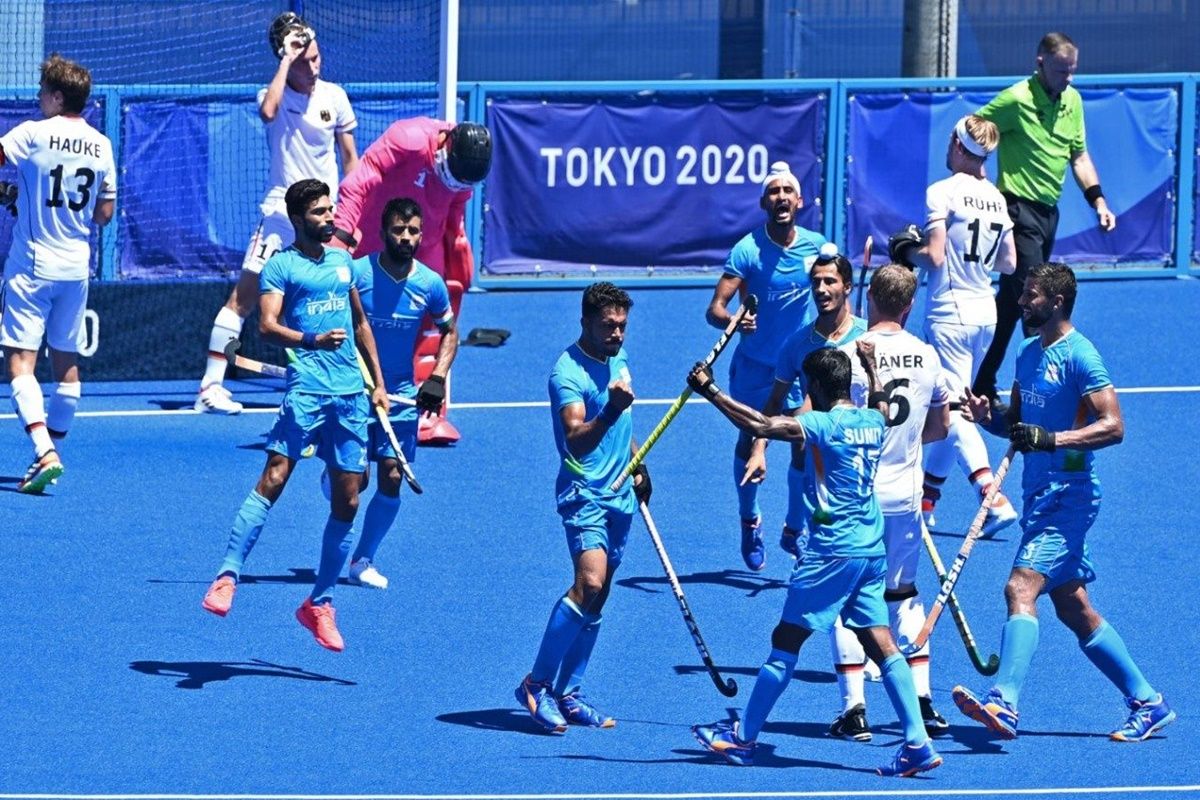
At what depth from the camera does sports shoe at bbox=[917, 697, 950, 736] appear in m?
9.55

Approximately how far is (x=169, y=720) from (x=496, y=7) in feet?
43.0

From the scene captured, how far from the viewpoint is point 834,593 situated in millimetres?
8797

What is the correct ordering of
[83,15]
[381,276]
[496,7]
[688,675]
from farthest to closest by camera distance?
[496,7] < [83,15] < [381,276] < [688,675]

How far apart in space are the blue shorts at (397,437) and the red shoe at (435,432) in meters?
2.90

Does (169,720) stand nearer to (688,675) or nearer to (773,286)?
(688,675)

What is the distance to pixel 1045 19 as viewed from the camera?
897 inches

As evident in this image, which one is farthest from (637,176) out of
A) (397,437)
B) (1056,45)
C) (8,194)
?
(397,437)

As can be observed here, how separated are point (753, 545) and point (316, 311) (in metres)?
2.78

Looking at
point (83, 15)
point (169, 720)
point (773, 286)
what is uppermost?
point (83, 15)

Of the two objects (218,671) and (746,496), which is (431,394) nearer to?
(218,671)

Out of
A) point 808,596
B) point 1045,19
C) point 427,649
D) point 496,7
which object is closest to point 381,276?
point 427,649

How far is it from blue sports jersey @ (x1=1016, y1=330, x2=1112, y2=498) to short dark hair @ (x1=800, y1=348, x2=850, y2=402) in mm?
1028

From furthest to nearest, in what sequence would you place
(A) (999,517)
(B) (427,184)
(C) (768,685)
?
(B) (427,184) → (A) (999,517) → (C) (768,685)

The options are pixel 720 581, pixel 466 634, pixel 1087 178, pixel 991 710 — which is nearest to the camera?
pixel 991 710
